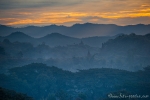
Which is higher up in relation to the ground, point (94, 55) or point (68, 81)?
point (68, 81)

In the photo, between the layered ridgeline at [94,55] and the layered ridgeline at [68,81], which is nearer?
the layered ridgeline at [68,81]

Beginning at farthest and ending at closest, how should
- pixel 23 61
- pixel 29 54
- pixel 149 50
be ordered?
pixel 29 54, pixel 149 50, pixel 23 61

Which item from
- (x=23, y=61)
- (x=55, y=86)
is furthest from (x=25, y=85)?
(x=23, y=61)

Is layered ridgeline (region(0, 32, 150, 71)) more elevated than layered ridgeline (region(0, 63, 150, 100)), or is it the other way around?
layered ridgeline (region(0, 63, 150, 100))

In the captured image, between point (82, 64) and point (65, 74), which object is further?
point (82, 64)

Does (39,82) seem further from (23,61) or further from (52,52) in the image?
(52,52)

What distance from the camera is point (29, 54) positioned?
4604 inches

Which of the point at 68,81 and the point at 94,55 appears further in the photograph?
the point at 94,55

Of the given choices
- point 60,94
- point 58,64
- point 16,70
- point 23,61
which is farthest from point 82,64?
point 60,94

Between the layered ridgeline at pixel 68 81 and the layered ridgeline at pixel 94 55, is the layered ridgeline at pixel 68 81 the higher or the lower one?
the higher one

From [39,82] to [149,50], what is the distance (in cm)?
6145

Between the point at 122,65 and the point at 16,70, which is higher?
the point at 16,70

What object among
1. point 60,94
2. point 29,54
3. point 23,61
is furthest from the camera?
point 29,54

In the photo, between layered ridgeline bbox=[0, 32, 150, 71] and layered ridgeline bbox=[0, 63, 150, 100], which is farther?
layered ridgeline bbox=[0, 32, 150, 71]
